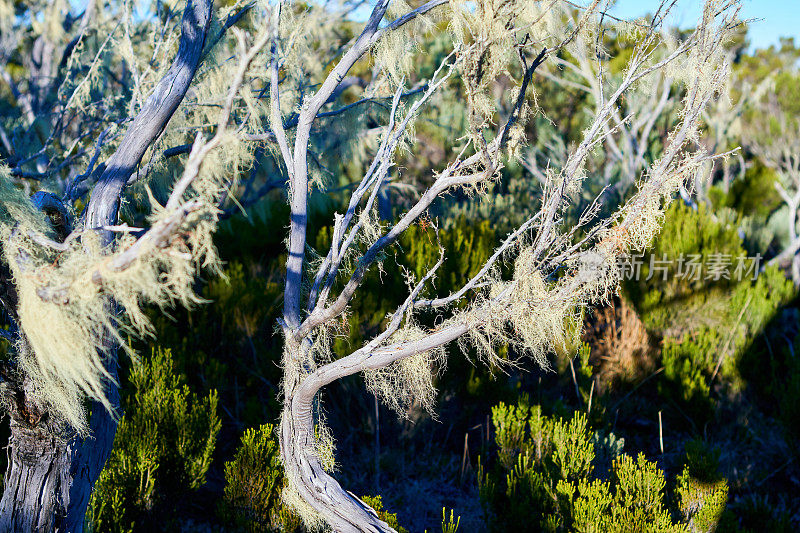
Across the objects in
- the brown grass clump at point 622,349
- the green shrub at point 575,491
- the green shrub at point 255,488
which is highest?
the brown grass clump at point 622,349

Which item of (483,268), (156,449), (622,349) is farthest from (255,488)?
(622,349)

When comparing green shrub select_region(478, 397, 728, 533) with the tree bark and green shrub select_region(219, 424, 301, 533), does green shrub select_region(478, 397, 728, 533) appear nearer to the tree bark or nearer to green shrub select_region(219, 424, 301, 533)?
green shrub select_region(219, 424, 301, 533)

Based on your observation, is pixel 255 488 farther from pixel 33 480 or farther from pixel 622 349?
pixel 622 349

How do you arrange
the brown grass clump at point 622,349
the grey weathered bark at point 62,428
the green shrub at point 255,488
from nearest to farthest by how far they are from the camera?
the grey weathered bark at point 62,428 → the green shrub at point 255,488 → the brown grass clump at point 622,349

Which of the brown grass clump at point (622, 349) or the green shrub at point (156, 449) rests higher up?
the brown grass clump at point (622, 349)

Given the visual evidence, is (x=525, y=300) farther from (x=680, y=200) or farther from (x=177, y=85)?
(x=680, y=200)

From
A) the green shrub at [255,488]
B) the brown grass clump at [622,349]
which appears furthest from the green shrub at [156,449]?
the brown grass clump at [622,349]

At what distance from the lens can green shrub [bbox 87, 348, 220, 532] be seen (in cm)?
252

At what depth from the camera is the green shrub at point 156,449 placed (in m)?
2.52

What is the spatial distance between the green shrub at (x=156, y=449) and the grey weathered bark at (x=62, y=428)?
654 millimetres

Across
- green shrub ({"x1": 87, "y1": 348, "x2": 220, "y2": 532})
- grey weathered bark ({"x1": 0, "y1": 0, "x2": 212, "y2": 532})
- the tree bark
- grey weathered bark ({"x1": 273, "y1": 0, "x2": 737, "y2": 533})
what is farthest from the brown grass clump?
the tree bark

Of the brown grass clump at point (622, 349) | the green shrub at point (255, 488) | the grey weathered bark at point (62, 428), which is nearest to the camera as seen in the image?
the grey weathered bark at point (62, 428)

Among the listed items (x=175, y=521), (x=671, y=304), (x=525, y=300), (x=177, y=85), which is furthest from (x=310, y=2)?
(x=671, y=304)

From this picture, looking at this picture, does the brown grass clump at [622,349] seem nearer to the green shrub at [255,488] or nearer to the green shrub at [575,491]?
the green shrub at [575,491]
